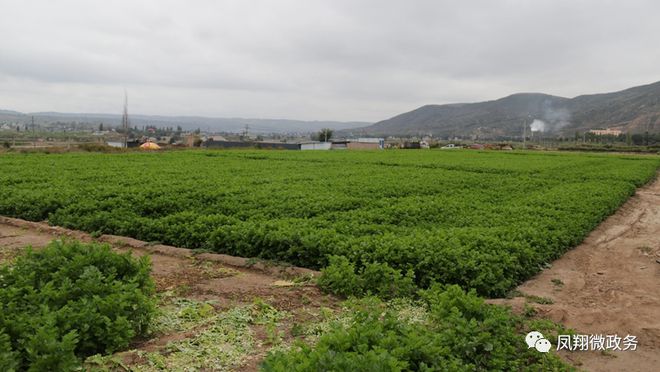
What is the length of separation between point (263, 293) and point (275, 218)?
3.51m

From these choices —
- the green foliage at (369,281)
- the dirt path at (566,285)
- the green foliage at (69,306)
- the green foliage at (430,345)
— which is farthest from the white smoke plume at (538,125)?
the green foliage at (69,306)

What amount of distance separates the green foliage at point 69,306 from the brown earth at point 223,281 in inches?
12.1

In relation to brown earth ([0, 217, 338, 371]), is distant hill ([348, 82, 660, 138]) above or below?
above

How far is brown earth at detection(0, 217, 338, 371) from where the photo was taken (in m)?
4.57

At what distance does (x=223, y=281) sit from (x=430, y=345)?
3.49 metres

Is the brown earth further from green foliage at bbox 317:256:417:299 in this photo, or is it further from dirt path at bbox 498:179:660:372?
dirt path at bbox 498:179:660:372

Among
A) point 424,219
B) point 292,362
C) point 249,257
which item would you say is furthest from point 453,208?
point 292,362

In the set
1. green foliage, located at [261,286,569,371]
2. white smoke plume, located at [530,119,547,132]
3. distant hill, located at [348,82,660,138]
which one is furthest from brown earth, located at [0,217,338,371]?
white smoke plume, located at [530,119,547,132]

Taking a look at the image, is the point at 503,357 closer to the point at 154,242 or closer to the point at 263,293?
the point at 263,293

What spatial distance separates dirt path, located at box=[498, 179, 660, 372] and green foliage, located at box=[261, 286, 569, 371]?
695 millimetres

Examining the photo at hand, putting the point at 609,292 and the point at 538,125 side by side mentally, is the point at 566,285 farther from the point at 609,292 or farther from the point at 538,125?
the point at 538,125

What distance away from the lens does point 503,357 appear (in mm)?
4277

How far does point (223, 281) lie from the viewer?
6.50 m

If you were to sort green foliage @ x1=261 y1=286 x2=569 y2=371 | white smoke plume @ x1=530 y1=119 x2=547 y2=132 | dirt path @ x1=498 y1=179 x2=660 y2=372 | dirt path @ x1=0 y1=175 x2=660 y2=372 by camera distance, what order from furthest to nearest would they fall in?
white smoke plume @ x1=530 y1=119 x2=547 y2=132 < dirt path @ x1=0 y1=175 x2=660 y2=372 < dirt path @ x1=498 y1=179 x2=660 y2=372 < green foliage @ x1=261 y1=286 x2=569 y2=371
